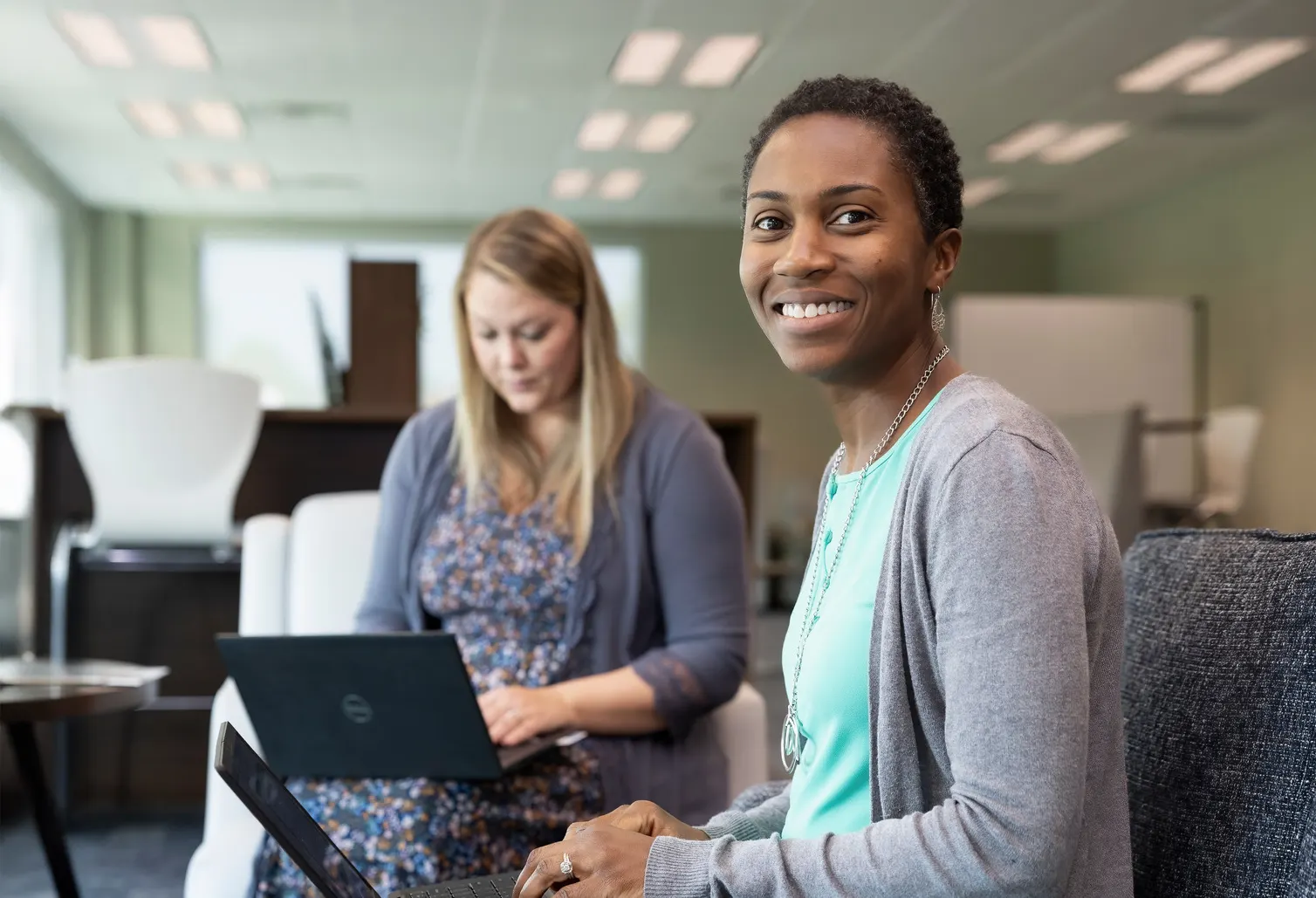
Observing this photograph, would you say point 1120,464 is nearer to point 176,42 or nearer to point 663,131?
point 663,131

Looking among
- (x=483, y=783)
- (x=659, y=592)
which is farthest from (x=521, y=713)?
(x=659, y=592)

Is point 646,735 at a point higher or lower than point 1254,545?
lower

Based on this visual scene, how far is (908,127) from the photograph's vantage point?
0.90 metres

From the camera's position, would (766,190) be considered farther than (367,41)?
No

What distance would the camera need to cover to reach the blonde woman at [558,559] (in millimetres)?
1647

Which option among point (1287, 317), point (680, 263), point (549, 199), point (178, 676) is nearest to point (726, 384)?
point (680, 263)

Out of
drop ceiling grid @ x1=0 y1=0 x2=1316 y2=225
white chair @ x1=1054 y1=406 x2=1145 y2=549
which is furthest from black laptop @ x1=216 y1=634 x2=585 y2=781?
drop ceiling grid @ x1=0 y1=0 x2=1316 y2=225

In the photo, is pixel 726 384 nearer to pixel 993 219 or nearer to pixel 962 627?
pixel 993 219

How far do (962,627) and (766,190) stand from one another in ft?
1.18

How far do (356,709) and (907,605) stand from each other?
0.86m

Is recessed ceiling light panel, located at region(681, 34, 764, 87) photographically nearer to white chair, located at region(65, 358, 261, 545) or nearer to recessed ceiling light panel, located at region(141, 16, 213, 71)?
recessed ceiling light panel, located at region(141, 16, 213, 71)

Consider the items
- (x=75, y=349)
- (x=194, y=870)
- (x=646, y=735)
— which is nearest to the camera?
(x=194, y=870)

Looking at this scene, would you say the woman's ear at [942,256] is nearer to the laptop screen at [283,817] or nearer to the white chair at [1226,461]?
the laptop screen at [283,817]

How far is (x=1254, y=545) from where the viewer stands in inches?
41.1
